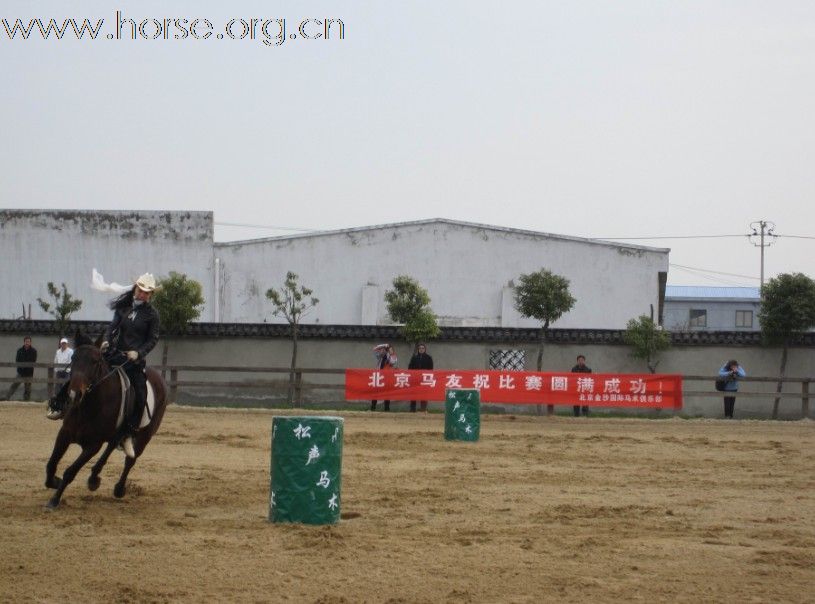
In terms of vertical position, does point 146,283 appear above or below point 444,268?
below

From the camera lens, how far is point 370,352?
3503 centimetres

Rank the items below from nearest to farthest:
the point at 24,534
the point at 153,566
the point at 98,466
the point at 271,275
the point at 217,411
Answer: the point at 153,566, the point at 24,534, the point at 98,466, the point at 217,411, the point at 271,275

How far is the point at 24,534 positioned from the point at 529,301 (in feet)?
83.7

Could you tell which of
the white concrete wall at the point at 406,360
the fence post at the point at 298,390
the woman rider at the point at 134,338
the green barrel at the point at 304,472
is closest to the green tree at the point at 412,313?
the white concrete wall at the point at 406,360

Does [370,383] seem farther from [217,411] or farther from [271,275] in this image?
[271,275]

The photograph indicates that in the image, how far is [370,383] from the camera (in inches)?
1164

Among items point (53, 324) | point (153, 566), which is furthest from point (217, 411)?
point (153, 566)

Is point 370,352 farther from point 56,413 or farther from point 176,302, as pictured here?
point 56,413

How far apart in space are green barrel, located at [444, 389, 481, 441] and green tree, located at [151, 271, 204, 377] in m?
15.0

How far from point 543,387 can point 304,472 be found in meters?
19.7

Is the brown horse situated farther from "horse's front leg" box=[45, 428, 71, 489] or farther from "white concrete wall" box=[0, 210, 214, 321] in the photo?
"white concrete wall" box=[0, 210, 214, 321]

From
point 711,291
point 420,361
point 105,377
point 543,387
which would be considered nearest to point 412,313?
point 420,361

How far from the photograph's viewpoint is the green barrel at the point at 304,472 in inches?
396

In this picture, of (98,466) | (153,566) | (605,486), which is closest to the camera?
(153,566)
